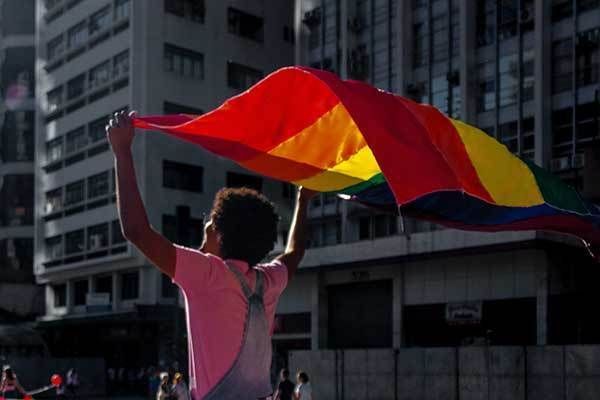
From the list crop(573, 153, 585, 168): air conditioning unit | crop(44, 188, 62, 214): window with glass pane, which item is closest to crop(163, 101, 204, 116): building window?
crop(44, 188, 62, 214): window with glass pane

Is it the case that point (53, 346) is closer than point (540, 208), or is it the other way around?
point (540, 208)

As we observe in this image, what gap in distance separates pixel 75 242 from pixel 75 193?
2654 millimetres

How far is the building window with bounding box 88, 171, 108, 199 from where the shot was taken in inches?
2067

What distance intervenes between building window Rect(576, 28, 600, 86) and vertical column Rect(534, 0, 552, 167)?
1237mm

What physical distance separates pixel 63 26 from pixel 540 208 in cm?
5477

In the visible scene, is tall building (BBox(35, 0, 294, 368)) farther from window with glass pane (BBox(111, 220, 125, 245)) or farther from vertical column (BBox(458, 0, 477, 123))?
vertical column (BBox(458, 0, 477, 123))

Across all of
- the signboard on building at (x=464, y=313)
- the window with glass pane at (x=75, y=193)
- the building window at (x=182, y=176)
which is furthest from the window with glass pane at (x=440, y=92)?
the window with glass pane at (x=75, y=193)

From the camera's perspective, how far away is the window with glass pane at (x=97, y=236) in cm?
5241

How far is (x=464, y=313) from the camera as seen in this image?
3556cm

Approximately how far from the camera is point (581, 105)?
34562 millimetres

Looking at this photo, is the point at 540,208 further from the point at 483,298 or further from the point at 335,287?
the point at 335,287

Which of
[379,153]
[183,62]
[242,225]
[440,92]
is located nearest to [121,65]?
[183,62]

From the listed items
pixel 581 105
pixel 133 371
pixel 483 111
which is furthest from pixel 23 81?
pixel 581 105

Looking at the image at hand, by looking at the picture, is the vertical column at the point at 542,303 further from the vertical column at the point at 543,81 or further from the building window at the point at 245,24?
the building window at the point at 245,24
